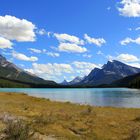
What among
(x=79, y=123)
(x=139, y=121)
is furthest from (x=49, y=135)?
(x=139, y=121)

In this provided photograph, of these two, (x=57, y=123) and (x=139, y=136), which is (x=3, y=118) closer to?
(x=57, y=123)

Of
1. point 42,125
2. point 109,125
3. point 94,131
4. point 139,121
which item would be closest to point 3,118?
point 42,125

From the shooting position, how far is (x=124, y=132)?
23.6 meters

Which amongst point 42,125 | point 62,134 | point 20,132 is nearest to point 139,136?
point 62,134

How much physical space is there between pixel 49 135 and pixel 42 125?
2.84m

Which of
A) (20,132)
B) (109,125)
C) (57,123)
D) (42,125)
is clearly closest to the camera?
(20,132)

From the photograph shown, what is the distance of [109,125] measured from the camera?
25875 millimetres

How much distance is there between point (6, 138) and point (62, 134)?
5150 mm

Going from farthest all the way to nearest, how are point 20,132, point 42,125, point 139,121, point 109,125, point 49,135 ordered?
point 139,121, point 109,125, point 42,125, point 49,135, point 20,132

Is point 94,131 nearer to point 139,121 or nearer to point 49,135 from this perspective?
point 49,135

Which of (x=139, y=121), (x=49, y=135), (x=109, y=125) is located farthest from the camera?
(x=139, y=121)

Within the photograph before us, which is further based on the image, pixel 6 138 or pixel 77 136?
pixel 77 136

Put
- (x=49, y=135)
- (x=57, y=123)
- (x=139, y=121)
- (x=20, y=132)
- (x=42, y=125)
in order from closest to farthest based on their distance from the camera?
(x=20, y=132), (x=49, y=135), (x=42, y=125), (x=57, y=123), (x=139, y=121)

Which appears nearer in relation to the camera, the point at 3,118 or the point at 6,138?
the point at 6,138
